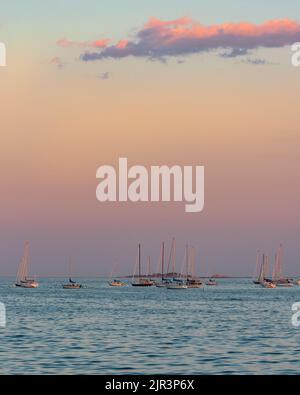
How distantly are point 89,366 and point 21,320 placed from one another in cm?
4880

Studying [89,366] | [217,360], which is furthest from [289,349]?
[89,366]

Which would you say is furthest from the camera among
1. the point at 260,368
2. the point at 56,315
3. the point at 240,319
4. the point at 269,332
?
the point at 56,315

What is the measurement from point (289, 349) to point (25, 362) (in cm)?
1956

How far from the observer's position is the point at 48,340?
71.9 meters

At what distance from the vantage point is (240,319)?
102250 mm

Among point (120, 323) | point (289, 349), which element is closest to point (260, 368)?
point (289, 349)

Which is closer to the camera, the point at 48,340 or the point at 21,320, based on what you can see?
the point at 48,340

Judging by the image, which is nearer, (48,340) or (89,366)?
(89,366)

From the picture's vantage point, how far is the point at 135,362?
55.8 metres
